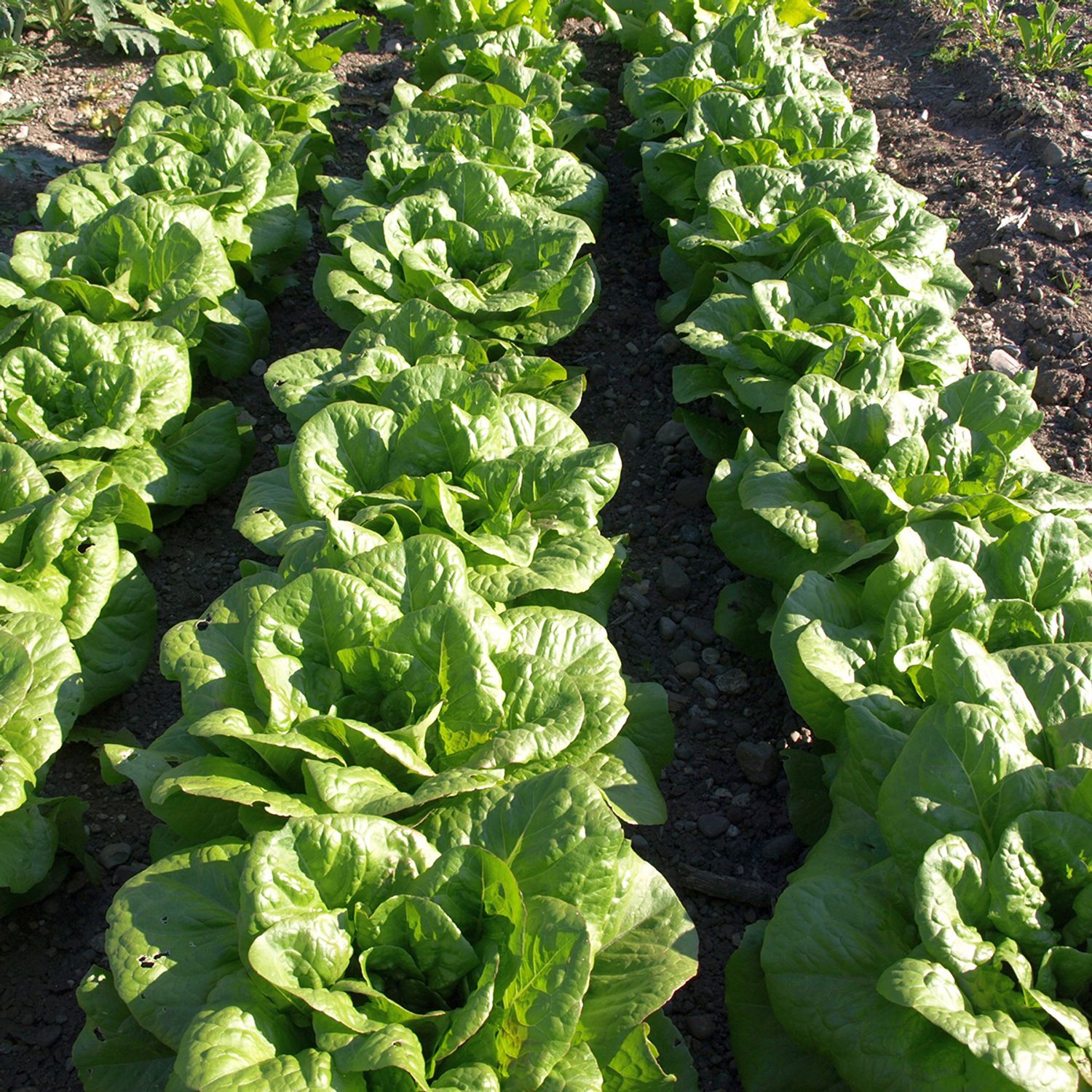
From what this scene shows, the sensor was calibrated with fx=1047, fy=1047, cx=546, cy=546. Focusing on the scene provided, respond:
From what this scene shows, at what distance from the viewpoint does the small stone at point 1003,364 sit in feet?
15.1

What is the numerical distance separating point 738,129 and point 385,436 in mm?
2795

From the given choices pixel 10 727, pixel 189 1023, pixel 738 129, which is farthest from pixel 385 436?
pixel 738 129

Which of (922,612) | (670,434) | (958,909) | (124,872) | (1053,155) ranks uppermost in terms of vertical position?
(1053,155)

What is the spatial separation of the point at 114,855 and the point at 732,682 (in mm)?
2060

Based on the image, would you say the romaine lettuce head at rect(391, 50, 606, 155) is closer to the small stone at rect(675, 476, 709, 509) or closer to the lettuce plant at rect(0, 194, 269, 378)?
the lettuce plant at rect(0, 194, 269, 378)

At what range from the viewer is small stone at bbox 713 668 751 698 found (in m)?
3.63

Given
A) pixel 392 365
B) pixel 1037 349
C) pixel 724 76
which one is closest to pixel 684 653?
pixel 392 365

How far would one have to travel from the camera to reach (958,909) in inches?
84.1

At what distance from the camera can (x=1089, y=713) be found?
2.40 meters

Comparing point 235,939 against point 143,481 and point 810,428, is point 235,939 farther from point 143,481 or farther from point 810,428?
point 810,428

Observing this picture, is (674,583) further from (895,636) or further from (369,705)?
(369,705)

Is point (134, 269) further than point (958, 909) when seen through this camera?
Yes

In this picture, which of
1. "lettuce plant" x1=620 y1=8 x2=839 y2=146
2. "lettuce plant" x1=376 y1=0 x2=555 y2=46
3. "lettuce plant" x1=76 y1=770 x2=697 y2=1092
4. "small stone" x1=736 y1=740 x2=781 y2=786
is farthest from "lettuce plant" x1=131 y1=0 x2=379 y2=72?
"lettuce plant" x1=76 y1=770 x2=697 y2=1092

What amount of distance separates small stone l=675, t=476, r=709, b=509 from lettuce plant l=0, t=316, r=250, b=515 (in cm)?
187
